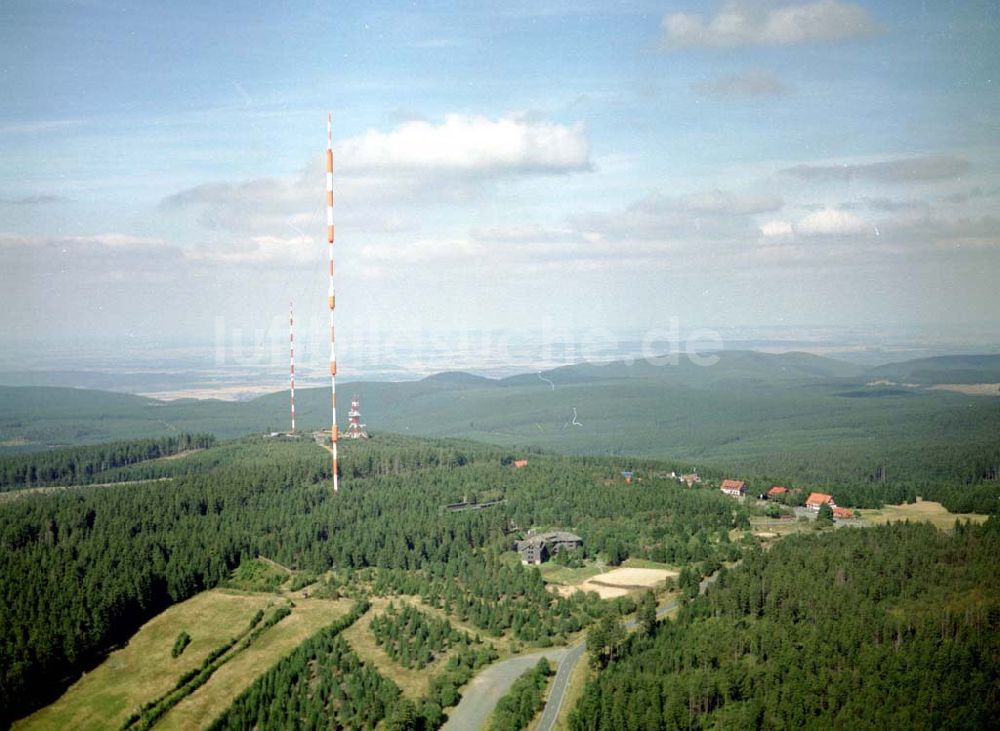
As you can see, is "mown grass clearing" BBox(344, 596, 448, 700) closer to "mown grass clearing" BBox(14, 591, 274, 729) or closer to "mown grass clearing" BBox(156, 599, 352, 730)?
"mown grass clearing" BBox(156, 599, 352, 730)

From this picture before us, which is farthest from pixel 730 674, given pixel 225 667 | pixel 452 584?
pixel 225 667

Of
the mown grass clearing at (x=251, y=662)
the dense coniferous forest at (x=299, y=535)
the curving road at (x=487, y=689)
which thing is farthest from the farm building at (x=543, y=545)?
the curving road at (x=487, y=689)

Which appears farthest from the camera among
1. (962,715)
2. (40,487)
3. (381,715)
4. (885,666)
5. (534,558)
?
(40,487)

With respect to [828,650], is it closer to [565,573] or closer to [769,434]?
[565,573]

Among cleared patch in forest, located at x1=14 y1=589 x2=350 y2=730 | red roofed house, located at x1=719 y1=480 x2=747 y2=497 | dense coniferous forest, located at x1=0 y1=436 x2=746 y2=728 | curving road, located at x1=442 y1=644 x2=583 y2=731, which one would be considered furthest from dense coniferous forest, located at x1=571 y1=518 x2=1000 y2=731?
red roofed house, located at x1=719 y1=480 x2=747 y2=497

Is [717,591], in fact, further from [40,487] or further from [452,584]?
[40,487]

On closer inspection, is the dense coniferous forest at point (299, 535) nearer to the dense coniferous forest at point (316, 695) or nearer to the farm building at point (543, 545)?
the farm building at point (543, 545)
